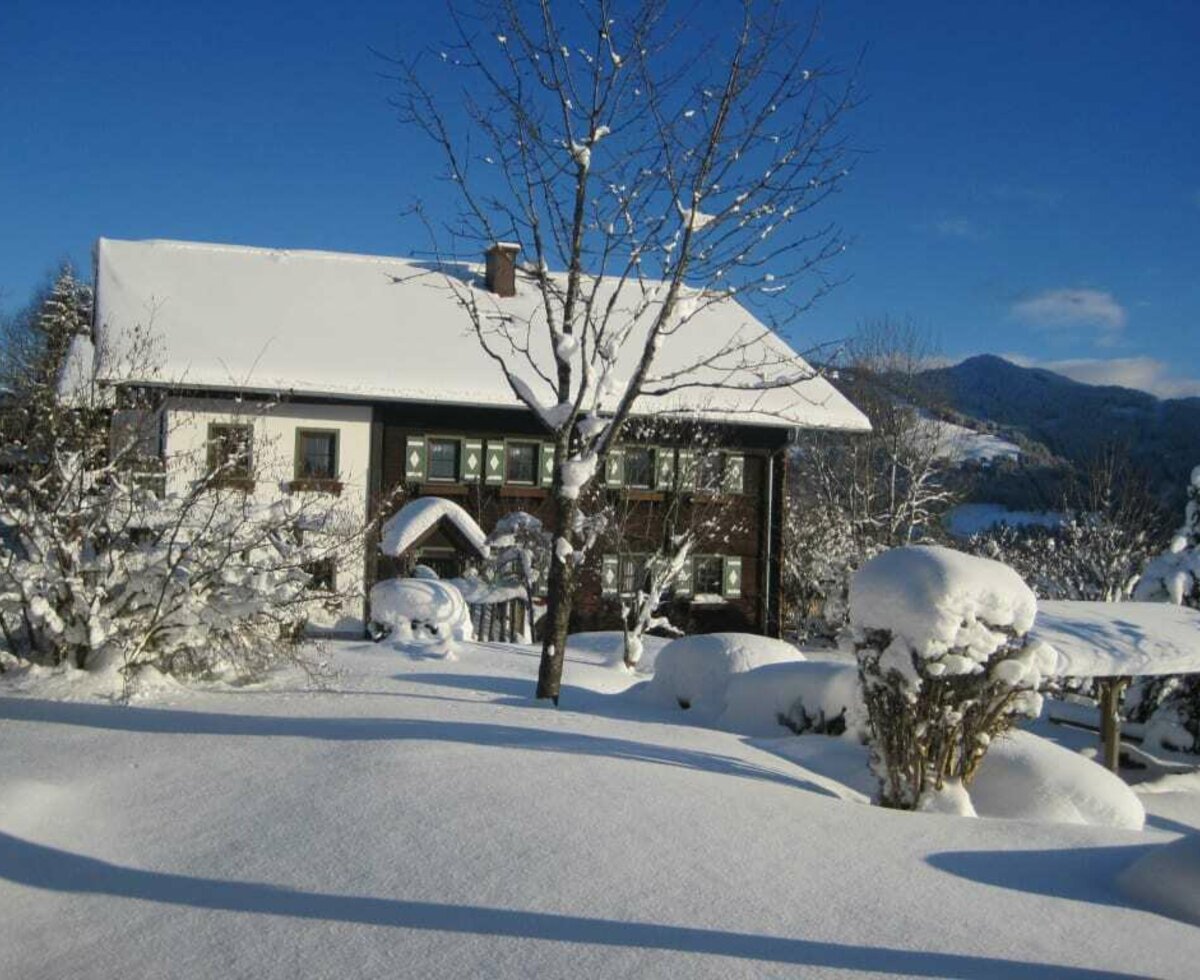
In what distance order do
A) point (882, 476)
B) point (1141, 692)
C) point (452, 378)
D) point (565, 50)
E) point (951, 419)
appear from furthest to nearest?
point (951, 419) → point (882, 476) → point (452, 378) → point (1141, 692) → point (565, 50)

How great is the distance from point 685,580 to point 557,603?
1640cm

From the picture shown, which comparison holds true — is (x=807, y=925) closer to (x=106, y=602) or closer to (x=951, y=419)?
(x=106, y=602)

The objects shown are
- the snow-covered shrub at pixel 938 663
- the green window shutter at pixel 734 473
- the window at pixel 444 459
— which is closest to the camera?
the snow-covered shrub at pixel 938 663

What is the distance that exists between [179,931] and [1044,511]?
43.5 meters

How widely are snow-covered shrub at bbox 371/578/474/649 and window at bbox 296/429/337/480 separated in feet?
27.9

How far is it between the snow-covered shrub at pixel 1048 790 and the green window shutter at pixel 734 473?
666 inches

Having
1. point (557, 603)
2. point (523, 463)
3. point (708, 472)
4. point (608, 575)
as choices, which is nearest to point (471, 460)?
point (523, 463)

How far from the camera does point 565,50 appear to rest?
8773 mm

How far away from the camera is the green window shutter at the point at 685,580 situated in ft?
80.8

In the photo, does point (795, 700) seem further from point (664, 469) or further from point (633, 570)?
point (664, 469)

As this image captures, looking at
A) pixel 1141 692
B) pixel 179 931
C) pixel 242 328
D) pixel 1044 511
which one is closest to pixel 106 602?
pixel 179 931

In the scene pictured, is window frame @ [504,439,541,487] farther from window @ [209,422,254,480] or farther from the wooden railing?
window @ [209,422,254,480]

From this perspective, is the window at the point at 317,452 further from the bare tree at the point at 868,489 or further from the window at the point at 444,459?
the bare tree at the point at 868,489

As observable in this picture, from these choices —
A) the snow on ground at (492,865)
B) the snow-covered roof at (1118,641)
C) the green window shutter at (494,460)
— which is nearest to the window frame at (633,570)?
the green window shutter at (494,460)
